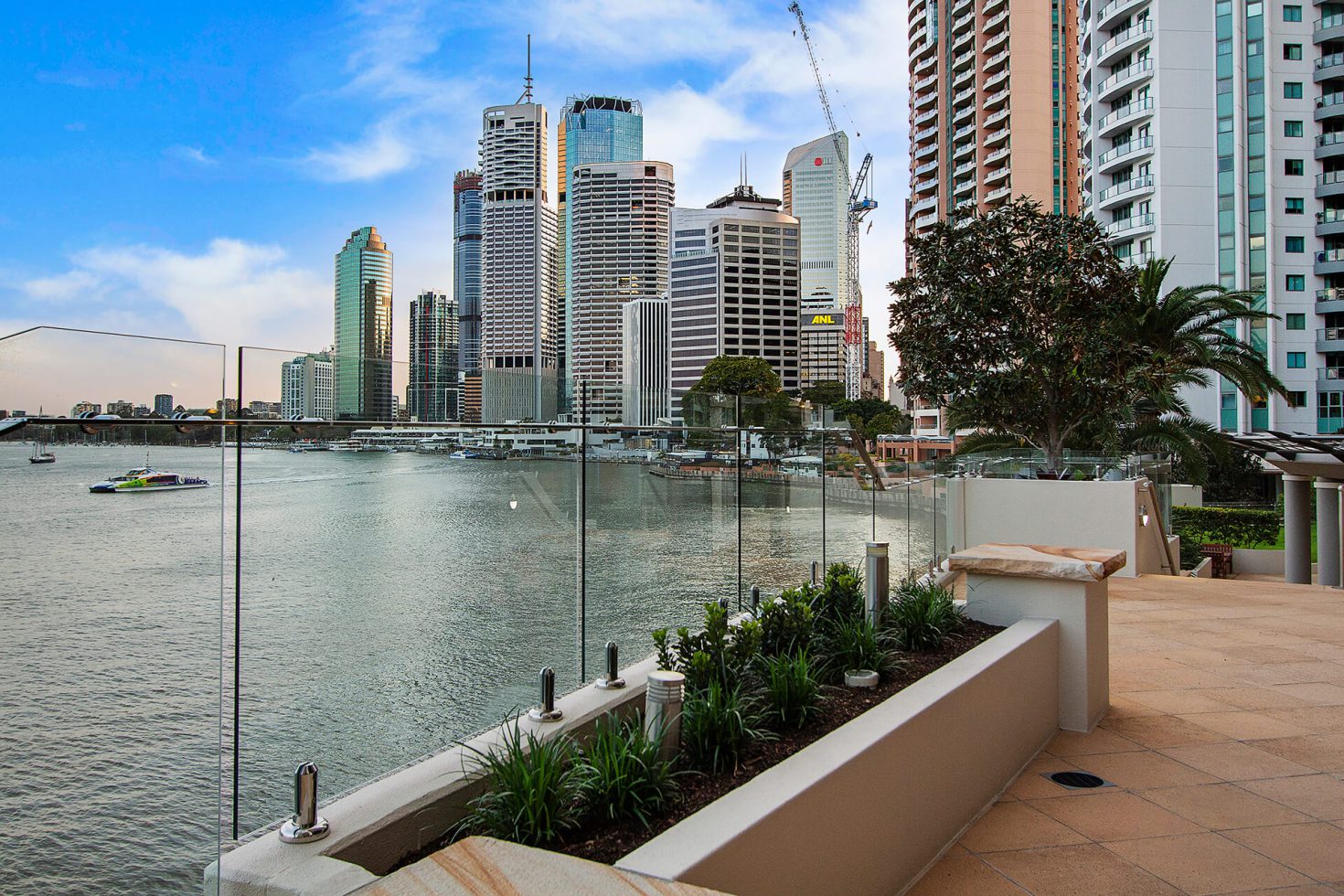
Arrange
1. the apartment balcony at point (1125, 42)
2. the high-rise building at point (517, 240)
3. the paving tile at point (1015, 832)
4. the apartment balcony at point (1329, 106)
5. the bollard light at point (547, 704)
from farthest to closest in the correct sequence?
the high-rise building at point (517, 240), the apartment balcony at point (1125, 42), the apartment balcony at point (1329, 106), the paving tile at point (1015, 832), the bollard light at point (547, 704)

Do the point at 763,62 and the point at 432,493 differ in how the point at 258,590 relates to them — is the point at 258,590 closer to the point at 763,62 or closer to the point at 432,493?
the point at 432,493

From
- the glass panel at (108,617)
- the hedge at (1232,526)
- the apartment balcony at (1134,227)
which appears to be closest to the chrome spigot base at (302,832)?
the glass panel at (108,617)

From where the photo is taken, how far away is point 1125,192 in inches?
1667

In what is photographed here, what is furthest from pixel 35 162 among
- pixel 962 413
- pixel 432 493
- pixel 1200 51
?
pixel 1200 51

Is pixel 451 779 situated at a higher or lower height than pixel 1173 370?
lower

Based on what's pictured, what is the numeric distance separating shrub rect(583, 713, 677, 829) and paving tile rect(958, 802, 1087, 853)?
158 centimetres

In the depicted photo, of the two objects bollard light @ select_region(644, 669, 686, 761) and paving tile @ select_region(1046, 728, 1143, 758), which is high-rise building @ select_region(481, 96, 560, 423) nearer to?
paving tile @ select_region(1046, 728, 1143, 758)

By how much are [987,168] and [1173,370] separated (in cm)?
5635

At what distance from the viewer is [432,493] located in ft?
A: 11.1

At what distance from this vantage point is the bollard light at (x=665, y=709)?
2.62m

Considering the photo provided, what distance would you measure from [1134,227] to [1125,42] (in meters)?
9.53

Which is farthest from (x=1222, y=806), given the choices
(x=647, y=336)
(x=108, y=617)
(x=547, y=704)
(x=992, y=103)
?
(x=647, y=336)

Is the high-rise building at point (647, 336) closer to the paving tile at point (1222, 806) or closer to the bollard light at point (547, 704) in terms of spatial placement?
the paving tile at point (1222, 806)

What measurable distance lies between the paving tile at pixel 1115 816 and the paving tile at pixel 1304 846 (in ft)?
0.71
